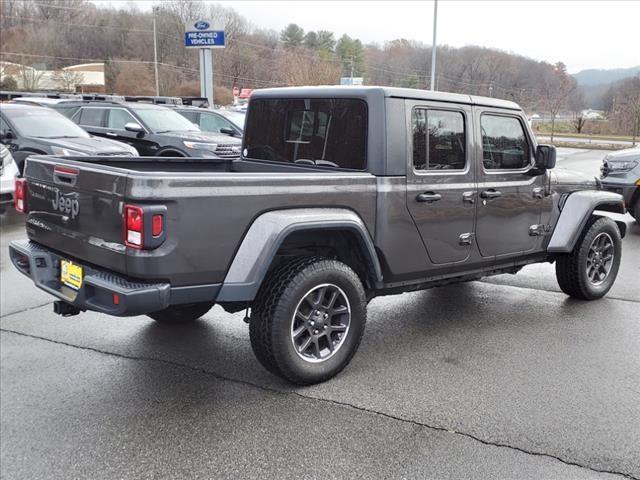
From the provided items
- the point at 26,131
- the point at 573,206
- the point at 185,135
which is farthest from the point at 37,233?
the point at 185,135

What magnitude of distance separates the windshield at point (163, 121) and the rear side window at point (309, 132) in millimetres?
8007

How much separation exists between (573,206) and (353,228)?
8.62 ft

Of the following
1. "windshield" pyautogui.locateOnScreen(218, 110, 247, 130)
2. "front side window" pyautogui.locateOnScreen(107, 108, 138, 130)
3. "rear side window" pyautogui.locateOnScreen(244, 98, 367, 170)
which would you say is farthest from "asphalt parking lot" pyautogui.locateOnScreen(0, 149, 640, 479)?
"windshield" pyautogui.locateOnScreen(218, 110, 247, 130)

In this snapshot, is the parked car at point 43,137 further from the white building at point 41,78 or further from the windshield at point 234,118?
the white building at point 41,78

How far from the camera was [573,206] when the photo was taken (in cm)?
547

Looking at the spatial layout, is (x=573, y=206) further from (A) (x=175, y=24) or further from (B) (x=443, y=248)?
(A) (x=175, y=24)

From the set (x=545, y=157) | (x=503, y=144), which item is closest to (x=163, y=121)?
(x=503, y=144)

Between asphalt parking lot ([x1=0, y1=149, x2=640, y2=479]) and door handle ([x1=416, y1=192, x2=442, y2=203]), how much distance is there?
1.13m

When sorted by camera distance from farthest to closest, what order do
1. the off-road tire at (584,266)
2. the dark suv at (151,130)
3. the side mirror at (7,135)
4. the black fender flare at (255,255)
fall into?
the dark suv at (151,130)
the side mirror at (7,135)
the off-road tire at (584,266)
the black fender flare at (255,255)

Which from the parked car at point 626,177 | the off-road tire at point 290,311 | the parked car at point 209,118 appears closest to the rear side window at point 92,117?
the parked car at point 209,118

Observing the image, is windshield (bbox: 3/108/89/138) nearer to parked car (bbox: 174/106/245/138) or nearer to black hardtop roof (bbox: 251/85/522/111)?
parked car (bbox: 174/106/245/138)

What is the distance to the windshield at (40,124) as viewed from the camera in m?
10.7

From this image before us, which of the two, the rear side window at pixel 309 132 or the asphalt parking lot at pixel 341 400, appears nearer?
the asphalt parking lot at pixel 341 400

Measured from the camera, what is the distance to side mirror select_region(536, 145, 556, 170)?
505cm
